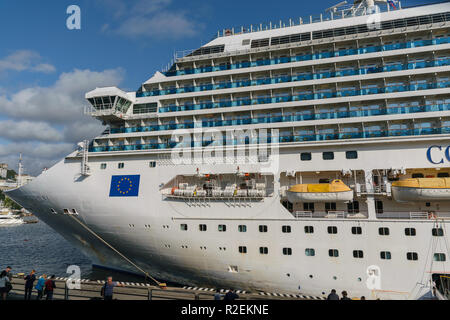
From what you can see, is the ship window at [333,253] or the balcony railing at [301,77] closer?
the ship window at [333,253]

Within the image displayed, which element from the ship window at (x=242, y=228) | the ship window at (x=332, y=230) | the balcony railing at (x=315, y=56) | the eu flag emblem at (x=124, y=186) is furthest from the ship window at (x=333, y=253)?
the eu flag emblem at (x=124, y=186)

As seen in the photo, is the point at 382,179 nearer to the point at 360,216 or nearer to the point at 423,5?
the point at 360,216

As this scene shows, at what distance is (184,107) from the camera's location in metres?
16.4

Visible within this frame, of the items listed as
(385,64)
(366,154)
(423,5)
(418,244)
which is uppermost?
(423,5)

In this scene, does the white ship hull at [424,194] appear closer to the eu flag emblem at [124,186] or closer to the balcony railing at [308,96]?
the balcony railing at [308,96]

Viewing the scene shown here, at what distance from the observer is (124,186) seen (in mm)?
15305

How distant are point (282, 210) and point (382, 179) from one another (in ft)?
17.8

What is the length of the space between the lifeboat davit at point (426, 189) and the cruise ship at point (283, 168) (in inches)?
2.3

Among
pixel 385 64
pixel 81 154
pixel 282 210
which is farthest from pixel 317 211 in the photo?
pixel 81 154

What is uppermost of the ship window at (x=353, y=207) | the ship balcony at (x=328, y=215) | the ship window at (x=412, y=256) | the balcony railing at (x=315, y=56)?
the balcony railing at (x=315, y=56)

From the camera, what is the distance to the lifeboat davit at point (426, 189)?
1163 cm

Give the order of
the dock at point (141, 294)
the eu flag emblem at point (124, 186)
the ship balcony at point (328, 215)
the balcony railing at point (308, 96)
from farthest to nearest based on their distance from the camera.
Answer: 1. the eu flag emblem at point (124, 186)
2. the balcony railing at point (308, 96)
3. the ship balcony at point (328, 215)
4. the dock at point (141, 294)

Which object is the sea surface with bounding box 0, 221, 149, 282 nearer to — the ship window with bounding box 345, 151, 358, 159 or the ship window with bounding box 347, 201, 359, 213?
the ship window with bounding box 347, 201, 359, 213

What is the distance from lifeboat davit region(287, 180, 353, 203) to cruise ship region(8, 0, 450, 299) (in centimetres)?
7
